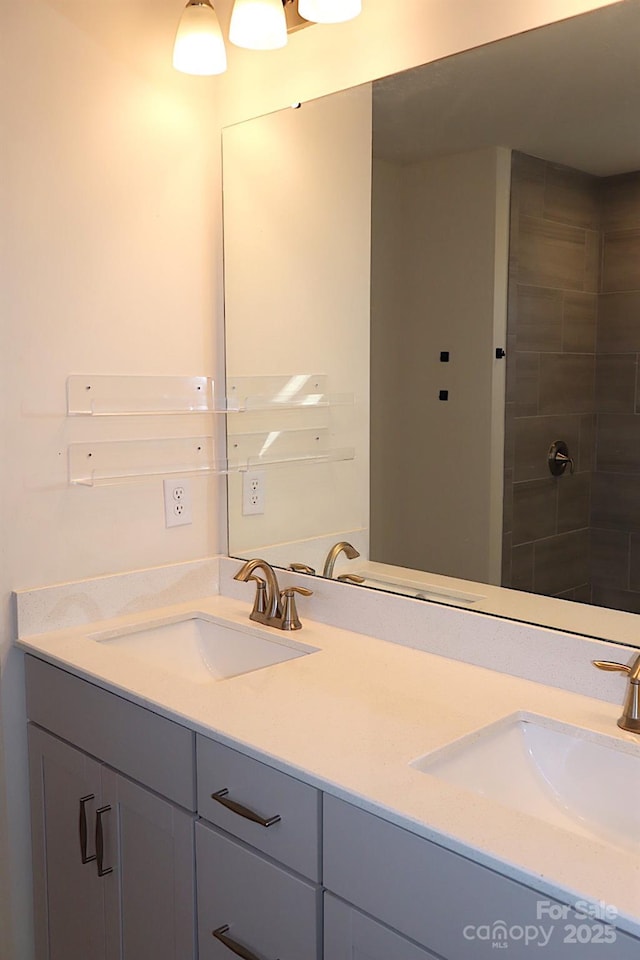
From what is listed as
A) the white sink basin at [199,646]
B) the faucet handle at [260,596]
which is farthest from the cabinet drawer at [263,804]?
the faucet handle at [260,596]

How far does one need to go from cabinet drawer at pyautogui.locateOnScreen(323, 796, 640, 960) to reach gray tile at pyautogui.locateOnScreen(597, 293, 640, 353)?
2.82 feet

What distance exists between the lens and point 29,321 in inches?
70.1

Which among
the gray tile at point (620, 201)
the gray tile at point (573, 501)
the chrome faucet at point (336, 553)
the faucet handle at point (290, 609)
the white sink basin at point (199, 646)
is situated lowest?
the white sink basin at point (199, 646)

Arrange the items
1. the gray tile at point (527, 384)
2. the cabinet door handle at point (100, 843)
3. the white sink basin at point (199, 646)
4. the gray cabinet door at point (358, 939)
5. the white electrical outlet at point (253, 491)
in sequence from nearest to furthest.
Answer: the gray cabinet door at point (358, 939) → the gray tile at point (527, 384) → the cabinet door handle at point (100, 843) → the white sink basin at point (199, 646) → the white electrical outlet at point (253, 491)

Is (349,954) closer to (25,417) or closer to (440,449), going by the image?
(440,449)

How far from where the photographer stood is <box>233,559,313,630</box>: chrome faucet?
6.15ft

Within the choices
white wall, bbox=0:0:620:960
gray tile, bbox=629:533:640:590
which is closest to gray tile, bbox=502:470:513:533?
gray tile, bbox=629:533:640:590

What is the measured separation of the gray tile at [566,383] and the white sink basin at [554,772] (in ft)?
1.77

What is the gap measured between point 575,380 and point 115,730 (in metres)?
1.06

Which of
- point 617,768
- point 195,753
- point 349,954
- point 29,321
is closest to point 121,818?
point 195,753

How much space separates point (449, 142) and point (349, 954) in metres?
1.43

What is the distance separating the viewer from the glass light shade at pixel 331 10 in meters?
1.66


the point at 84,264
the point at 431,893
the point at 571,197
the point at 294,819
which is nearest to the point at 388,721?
the point at 294,819

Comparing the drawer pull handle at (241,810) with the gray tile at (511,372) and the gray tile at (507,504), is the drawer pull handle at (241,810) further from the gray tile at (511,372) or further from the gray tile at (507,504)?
the gray tile at (511,372)
